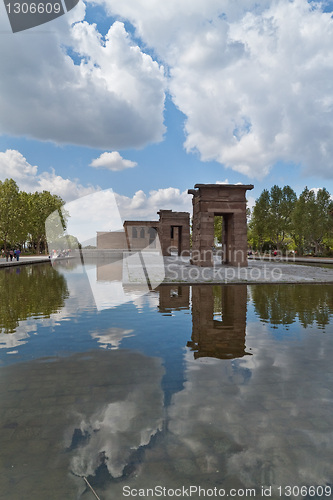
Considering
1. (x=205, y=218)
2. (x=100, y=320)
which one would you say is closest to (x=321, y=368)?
(x=100, y=320)

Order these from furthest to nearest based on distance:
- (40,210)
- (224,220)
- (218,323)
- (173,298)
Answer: (40,210) → (224,220) → (173,298) → (218,323)

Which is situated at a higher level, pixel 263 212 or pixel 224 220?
pixel 263 212

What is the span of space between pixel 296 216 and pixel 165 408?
49.8m

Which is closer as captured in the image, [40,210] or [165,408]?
[165,408]

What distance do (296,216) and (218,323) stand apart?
4577 centimetres

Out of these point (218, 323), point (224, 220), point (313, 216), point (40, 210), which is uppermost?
point (40, 210)

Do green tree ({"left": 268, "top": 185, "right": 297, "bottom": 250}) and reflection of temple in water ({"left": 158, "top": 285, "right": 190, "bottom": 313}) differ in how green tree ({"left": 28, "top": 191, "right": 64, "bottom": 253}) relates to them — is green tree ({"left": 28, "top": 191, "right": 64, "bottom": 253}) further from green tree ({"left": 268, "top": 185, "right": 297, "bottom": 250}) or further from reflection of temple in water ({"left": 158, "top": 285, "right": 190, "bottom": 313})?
reflection of temple in water ({"left": 158, "top": 285, "right": 190, "bottom": 313})

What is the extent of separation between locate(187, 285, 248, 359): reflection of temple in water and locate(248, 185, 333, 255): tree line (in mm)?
40123

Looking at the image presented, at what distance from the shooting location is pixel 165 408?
3680mm

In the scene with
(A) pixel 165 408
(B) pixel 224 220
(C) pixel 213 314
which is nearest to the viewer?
(A) pixel 165 408

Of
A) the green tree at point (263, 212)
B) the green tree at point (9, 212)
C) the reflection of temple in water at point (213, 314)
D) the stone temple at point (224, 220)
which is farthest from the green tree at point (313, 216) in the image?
the green tree at point (9, 212)

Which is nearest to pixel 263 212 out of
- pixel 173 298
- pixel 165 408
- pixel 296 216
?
pixel 296 216

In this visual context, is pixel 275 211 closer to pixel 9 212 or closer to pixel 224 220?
pixel 224 220

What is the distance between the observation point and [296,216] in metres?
48.6
